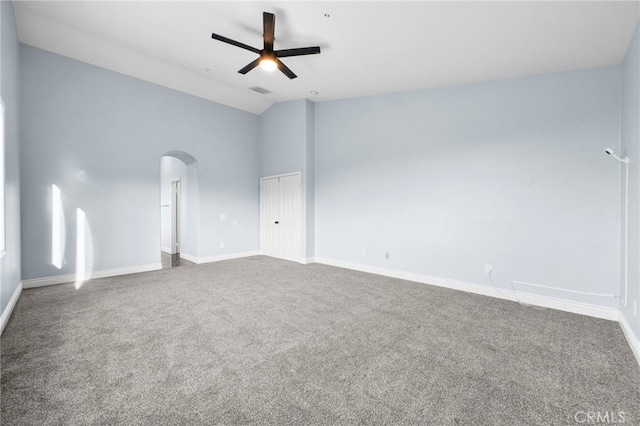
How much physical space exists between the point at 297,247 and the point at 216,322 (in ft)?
11.3

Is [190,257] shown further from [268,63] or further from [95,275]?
[268,63]

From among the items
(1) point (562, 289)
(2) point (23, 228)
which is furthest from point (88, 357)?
(1) point (562, 289)

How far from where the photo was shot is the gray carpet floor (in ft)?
5.75

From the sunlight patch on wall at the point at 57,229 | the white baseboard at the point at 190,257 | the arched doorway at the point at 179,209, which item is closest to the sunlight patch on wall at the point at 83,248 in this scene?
the sunlight patch on wall at the point at 57,229

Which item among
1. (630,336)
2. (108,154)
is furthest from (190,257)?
(630,336)

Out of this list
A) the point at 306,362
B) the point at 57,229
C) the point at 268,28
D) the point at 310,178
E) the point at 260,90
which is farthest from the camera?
the point at 310,178

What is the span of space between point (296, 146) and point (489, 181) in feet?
12.7

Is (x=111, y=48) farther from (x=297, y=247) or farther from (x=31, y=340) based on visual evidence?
(x=297, y=247)

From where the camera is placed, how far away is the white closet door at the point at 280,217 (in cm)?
649

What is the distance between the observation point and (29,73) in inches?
170

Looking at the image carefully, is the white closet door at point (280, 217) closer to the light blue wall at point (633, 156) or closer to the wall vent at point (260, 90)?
the wall vent at point (260, 90)

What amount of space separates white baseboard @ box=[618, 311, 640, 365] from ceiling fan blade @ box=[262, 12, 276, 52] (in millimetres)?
4527

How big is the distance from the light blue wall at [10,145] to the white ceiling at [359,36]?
468 mm

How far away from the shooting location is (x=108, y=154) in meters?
5.04
